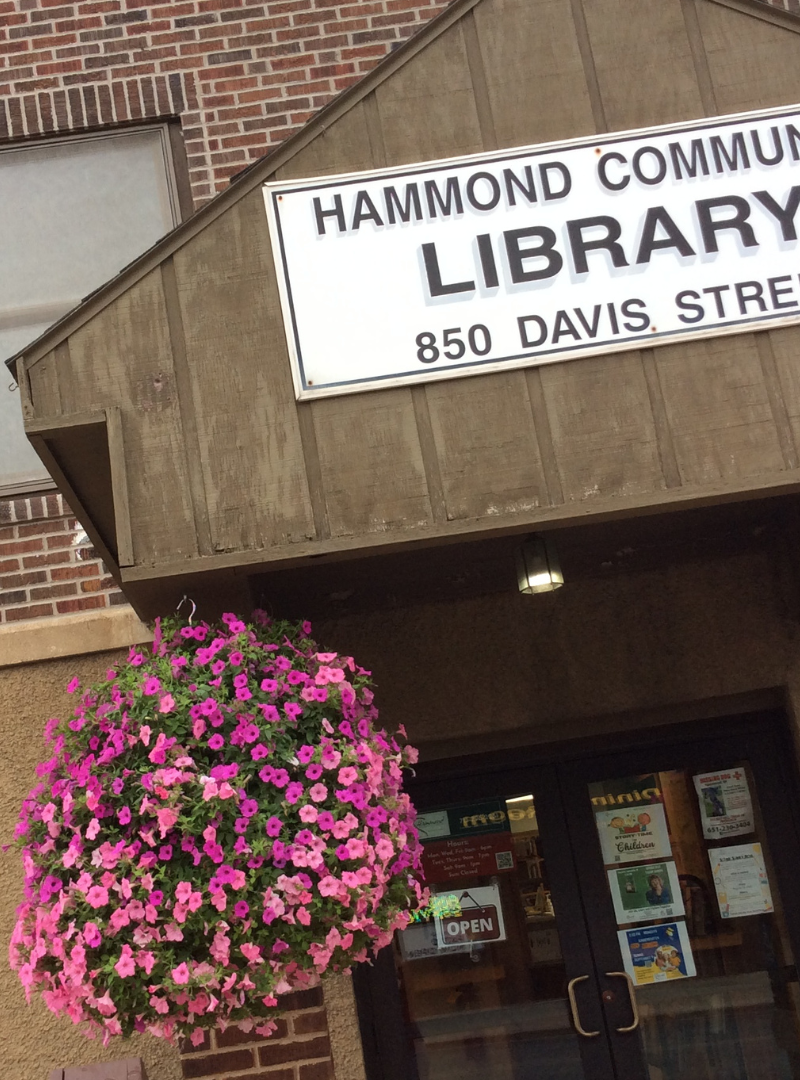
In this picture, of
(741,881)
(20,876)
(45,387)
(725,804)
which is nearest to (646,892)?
(741,881)

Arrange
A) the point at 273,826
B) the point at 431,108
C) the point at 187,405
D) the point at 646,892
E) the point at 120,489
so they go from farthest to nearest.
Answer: the point at 646,892 → the point at 431,108 → the point at 187,405 → the point at 120,489 → the point at 273,826

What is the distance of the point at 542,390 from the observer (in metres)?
3.31

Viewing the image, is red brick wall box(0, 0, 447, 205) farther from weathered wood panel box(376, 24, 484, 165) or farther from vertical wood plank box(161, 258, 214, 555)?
vertical wood plank box(161, 258, 214, 555)

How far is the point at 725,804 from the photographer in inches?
199

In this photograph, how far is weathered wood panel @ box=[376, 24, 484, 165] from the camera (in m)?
3.50

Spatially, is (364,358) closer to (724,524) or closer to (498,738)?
(724,524)

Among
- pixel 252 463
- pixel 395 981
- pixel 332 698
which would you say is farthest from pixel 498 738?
pixel 252 463

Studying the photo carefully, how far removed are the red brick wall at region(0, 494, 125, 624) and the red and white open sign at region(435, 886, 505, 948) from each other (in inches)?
82.2

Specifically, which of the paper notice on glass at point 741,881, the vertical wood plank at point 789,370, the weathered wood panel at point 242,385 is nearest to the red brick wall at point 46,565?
the weathered wood panel at point 242,385

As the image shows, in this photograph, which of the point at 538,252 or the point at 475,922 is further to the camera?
the point at 475,922

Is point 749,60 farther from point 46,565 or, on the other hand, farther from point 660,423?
point 46,565

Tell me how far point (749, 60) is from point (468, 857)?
11.4 ft

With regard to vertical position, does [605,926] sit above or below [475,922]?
below

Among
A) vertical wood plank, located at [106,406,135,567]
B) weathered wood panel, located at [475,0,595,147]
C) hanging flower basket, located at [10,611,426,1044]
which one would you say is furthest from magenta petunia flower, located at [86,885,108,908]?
weathered wood panel, located at [475,0,595,147]
